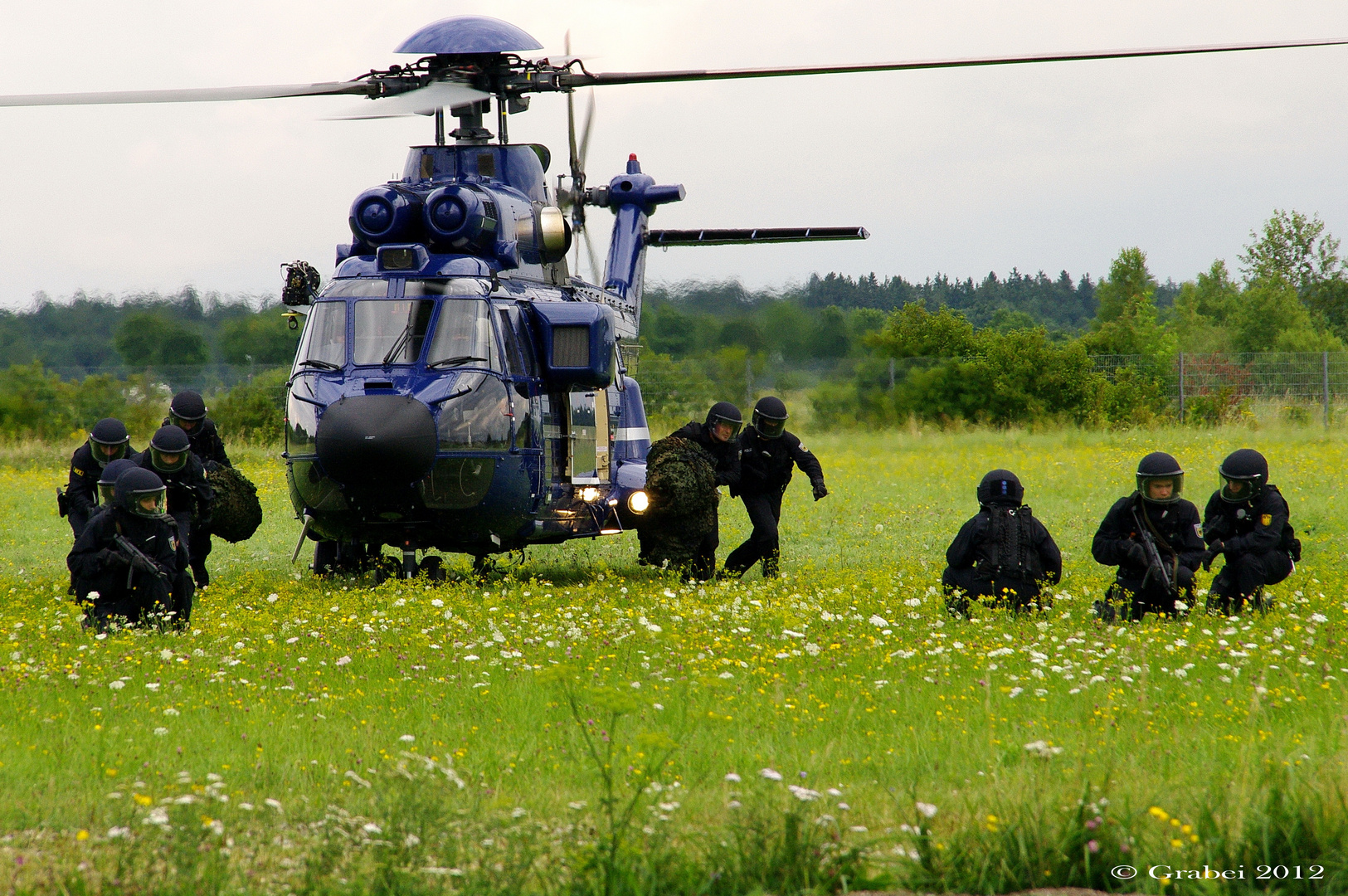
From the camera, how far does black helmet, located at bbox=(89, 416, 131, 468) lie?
10.4 m

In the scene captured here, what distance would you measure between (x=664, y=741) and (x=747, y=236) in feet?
39.1

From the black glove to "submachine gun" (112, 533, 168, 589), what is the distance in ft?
0.09

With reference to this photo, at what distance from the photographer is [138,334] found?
28.7m

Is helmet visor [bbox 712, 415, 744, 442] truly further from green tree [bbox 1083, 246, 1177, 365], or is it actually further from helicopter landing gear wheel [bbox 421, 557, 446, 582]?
green tree [bbox 1083, 246, 1177, 365]

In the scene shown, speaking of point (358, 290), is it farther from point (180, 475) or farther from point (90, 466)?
Result: point (90, 466)

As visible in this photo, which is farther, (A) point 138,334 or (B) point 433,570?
A: (A) point 138,334

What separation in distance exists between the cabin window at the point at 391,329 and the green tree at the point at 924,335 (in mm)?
24277

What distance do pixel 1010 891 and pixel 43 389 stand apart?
31524 millimetres

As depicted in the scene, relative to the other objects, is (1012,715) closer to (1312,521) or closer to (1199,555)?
(1199,555)

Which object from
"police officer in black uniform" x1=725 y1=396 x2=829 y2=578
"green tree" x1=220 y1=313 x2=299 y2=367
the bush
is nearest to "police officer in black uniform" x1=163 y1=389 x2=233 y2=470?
"police officer in black uniform" x1=725 y1=396 x2=829 y2=578

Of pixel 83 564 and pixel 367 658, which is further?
pixel 83 564

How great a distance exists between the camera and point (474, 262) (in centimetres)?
1124

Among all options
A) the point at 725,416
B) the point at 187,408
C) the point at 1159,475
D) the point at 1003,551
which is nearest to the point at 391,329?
the point at 187,408

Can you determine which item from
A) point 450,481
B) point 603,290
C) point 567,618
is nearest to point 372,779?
point 567,618
